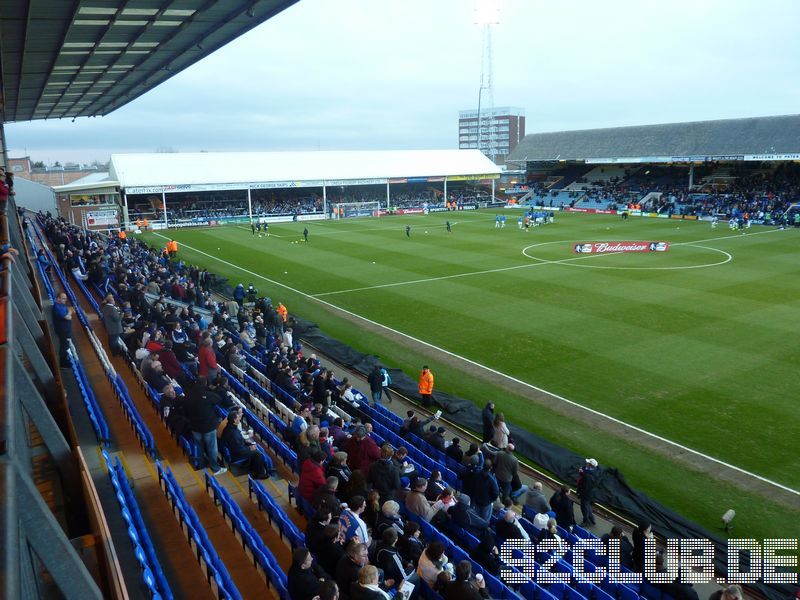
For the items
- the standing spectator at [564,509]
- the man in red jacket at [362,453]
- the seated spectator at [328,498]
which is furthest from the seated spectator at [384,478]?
the standing spectator at [564,509]

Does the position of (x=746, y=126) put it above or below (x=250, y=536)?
above

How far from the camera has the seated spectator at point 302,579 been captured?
5.50 meters

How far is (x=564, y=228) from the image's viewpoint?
50469 mm

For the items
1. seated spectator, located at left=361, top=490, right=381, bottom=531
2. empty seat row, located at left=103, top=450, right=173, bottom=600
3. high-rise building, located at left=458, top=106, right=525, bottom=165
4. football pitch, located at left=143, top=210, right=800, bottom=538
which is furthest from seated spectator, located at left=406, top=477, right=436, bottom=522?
high-rise building, located at left=458, top=106, right=525, bottom=165

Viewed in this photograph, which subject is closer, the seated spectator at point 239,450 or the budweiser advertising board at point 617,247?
the seated spectator at point 239,450

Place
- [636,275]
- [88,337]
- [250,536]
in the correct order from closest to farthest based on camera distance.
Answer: [250,536]
[88,337]
[636,275]

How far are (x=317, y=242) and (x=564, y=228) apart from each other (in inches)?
818

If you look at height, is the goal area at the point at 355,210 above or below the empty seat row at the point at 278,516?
above

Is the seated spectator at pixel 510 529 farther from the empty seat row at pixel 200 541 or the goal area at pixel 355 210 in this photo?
the goal area at pixel 355 210

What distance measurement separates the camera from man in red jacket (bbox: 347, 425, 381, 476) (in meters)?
9.10

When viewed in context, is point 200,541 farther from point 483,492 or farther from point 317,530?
point 483,492

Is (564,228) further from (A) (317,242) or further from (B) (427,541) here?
(B) (427,541)

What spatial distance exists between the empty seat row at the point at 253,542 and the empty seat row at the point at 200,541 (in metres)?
0.40

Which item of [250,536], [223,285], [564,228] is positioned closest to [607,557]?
[250,536]
